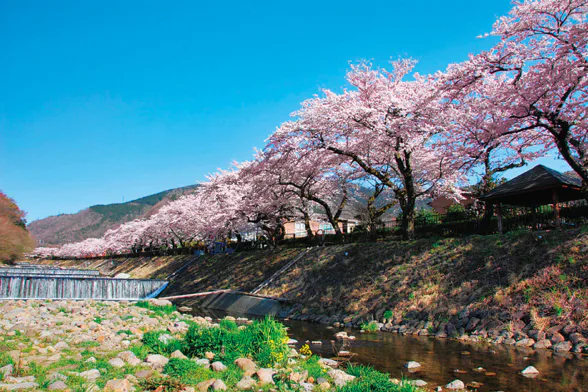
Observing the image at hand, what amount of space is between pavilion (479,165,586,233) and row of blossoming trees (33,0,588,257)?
1603mm

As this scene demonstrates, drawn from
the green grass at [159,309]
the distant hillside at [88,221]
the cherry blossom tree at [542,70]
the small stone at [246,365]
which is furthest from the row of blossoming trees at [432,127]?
the distant hillside at [88,221]

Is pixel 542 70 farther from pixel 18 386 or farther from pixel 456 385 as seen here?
pixel 18 386

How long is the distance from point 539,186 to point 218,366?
610 inches

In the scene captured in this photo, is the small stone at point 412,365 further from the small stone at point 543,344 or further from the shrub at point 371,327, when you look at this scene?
the shrub at point 371,327

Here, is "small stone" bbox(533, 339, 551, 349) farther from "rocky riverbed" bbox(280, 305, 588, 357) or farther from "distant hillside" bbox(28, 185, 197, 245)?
"distant hillside" bbox(28, 185, 197, 245)

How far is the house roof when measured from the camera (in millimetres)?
16169

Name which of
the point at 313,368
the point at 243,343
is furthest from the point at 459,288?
the point at 243,343

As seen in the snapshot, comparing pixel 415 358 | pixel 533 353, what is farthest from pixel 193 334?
pixel 533 353

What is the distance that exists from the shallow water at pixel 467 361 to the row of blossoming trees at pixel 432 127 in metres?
7.85

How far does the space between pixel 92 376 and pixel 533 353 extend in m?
9.38

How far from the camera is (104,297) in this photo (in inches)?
883

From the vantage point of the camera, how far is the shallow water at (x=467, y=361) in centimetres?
721

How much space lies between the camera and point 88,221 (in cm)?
18000

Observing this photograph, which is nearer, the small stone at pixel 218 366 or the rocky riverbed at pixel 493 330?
the small stone at pixel 218 366
